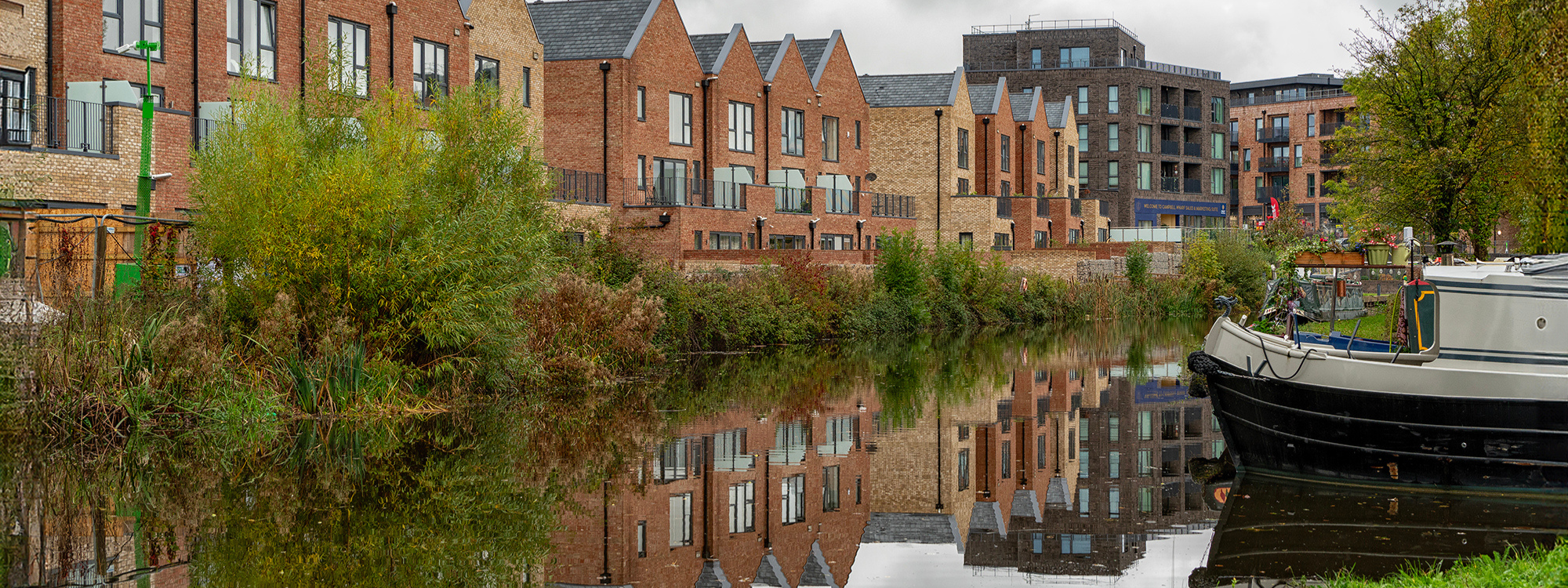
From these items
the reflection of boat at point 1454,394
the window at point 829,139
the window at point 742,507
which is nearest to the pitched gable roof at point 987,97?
the window at point 829,139

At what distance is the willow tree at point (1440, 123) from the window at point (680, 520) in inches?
759

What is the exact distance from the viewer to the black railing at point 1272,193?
98.9 meters

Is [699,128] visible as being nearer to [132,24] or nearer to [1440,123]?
[132,24]

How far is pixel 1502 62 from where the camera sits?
27.0 metres

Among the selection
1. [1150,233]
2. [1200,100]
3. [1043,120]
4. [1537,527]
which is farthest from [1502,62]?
[1200,100]

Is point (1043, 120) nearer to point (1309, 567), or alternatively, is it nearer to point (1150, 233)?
point (1150, 233)

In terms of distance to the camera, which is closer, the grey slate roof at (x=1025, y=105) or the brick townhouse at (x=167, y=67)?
the brick townhouse at (x=167, y=67)

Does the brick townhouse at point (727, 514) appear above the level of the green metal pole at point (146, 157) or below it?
below

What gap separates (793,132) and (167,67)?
88.9ft

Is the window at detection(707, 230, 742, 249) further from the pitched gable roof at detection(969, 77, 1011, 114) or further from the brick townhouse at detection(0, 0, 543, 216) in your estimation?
the pitched gable roof at detection(969, 77, 1011, 114)

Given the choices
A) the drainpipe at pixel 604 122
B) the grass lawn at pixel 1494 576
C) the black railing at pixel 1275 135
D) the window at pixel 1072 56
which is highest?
the window at pixel 1072 56

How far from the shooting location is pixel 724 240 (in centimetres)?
4603

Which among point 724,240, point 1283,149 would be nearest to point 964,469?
point 724,240

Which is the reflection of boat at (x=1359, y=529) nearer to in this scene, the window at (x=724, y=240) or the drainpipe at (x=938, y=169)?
the window at (x=724, y=240)
